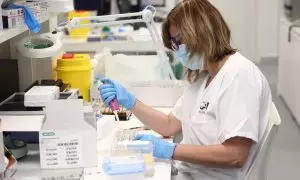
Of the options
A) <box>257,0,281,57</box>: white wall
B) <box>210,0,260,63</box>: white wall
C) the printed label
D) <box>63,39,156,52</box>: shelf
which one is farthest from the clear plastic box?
<box>257,0,281,57</box>: white wall

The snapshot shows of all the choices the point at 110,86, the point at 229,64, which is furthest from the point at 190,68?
the point at 110,86

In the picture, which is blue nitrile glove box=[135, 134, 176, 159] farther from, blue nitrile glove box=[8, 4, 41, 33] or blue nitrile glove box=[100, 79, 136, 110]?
blue nitrile glove box=[8, 4, 41, 33]

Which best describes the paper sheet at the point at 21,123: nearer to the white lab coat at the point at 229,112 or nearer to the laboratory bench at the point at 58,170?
the laboratory bench at the point at 58,170

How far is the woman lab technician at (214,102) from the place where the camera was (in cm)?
161

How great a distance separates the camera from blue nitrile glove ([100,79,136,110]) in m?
1.95

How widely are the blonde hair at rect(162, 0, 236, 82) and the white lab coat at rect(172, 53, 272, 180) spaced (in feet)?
0.22

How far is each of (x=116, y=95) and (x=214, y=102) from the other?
45 cm

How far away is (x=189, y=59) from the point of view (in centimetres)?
178

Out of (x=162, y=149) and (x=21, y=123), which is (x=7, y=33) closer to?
(x=21, y=123)

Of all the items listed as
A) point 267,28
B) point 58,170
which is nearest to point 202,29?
point 58,170

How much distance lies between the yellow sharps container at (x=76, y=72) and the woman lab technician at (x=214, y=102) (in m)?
0.60

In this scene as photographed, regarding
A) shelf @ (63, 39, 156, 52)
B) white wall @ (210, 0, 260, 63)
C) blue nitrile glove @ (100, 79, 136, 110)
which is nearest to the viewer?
blue nitrile glove @ (100, 79, 136, 110)

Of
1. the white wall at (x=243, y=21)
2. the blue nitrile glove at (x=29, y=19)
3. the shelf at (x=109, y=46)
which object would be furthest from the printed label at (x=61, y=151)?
the white wall at (x=243, y=21)

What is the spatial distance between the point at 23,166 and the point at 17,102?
0.34 meters
